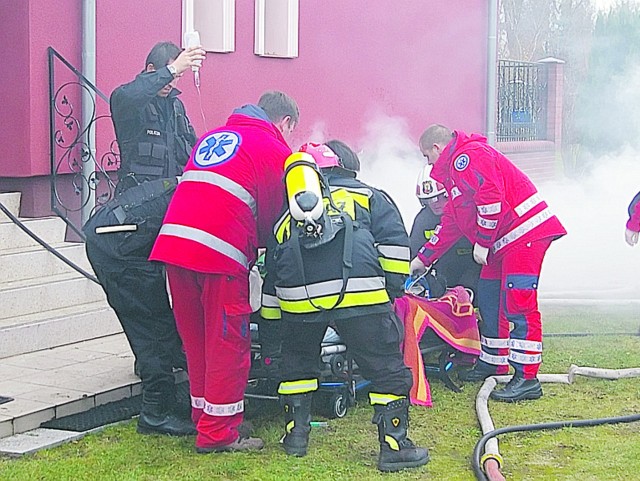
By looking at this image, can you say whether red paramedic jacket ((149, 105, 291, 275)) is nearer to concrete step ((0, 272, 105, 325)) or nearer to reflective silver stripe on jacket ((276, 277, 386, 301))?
reflective silver stripe on jacket ((276, 277, 386, 301))

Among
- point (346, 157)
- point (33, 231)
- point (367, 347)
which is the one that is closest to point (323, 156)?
point (346, 157)

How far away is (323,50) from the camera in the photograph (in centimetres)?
1211

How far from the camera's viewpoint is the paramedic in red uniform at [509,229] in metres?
6.67

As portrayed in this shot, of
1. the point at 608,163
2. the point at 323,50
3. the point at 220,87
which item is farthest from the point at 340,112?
the point at 608,163

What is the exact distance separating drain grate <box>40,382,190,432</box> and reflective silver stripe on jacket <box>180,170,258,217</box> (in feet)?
4.78

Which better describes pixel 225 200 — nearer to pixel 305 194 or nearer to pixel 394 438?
pixel 305 194

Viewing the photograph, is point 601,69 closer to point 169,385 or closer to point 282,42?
point 282,42

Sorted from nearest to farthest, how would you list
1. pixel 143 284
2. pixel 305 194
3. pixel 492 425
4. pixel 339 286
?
pixel 305 194
pixel 339 286
pixel 143 284
pixel 492 425

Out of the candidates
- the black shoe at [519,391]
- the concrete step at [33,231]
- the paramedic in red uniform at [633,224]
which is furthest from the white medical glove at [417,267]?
the concrete step at [33,231]

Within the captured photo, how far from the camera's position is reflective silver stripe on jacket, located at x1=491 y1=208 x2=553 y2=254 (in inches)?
266

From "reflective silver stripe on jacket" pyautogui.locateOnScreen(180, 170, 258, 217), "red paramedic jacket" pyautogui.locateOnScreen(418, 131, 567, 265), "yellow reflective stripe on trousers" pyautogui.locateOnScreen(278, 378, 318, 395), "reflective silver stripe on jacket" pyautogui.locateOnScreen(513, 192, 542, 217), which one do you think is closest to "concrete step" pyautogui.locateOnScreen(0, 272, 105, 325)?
"reflective silver stripe on jacket" pyautogui.locateOnScreen(180, 170, 258, 217)

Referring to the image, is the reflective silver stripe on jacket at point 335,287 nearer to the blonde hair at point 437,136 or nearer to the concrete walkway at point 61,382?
the concrete walkway at point 61,382

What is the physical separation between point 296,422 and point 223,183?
1.34 metres

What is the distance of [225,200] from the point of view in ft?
17.5
